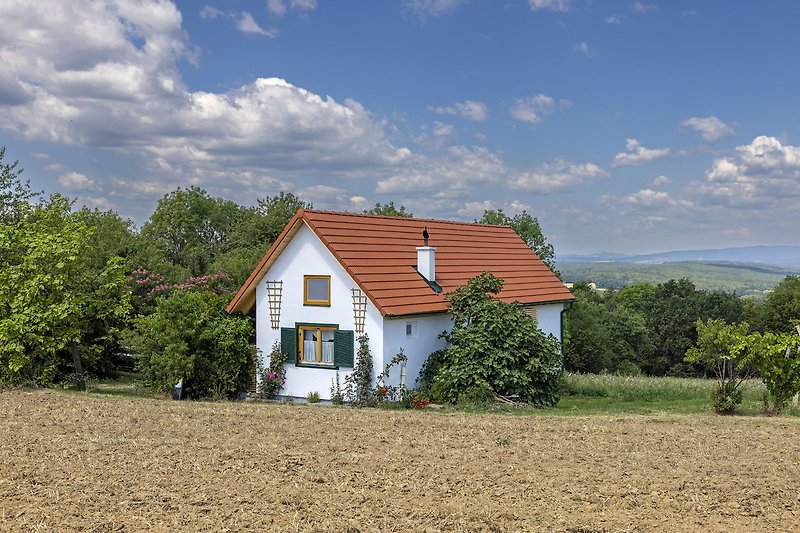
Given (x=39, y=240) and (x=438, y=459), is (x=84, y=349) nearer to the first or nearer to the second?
(x=39, y=240)

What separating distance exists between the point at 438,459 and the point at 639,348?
45372mm

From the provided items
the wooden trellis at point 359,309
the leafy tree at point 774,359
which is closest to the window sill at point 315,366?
the wooden trellis at point 359,309

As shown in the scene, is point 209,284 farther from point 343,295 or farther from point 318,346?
point 343,295

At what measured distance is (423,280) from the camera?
21.4 m

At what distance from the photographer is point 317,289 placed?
20438 millimetres

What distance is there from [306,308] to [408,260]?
11.1 ft

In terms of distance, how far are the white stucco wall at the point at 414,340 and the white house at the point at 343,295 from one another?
26 mm

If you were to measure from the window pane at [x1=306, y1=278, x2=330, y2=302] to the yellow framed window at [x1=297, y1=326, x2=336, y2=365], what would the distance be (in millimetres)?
793

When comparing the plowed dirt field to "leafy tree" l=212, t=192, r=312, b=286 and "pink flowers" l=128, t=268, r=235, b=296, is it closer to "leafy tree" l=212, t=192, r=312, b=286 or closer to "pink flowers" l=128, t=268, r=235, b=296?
"pink flowers" l=128, t=268, r=235, b=296

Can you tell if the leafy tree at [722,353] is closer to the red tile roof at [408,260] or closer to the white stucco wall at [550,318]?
the red tile roof at [408,260]

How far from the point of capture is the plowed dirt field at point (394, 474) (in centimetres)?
827

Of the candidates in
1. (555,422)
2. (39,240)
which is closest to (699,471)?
(555,422)

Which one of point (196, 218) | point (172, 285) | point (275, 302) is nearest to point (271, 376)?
point (275, 302)

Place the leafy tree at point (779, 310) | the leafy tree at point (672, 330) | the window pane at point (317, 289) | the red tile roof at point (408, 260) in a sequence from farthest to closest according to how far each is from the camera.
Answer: the leafy tree at point (779, 310)
the leafy tree at point (672, 330)
the window pane at point (317, 289)
the red tile roof at point (408, 260)
